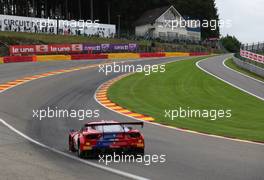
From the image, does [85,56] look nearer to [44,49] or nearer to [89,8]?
[44,49]

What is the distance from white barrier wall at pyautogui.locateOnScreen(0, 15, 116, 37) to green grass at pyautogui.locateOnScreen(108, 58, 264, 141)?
37.1m

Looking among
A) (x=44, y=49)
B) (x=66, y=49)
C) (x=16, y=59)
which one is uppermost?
(x=44, y=49)

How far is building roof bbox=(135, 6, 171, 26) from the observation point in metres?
114

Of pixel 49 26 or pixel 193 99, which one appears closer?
pixel 193 99

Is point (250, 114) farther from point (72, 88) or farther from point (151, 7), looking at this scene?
point (151, 7)

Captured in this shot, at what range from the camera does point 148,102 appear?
2598 cm

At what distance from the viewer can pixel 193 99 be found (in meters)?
26.7

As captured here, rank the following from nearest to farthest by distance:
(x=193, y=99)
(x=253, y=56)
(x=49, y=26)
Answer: (x=193, y=99), (x=253, y=56), (x=49, y=26)

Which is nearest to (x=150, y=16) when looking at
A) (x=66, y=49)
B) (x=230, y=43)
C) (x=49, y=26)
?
(x=230, y=43)

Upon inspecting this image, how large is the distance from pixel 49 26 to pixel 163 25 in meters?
38.8

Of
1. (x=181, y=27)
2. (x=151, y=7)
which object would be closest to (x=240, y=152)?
(x=181, y=27)

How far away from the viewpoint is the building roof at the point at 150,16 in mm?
113938

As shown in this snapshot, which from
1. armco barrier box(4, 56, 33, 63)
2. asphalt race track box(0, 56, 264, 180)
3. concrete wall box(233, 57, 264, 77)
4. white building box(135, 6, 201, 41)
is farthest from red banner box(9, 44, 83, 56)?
white building box(135, 6, 201, 41)

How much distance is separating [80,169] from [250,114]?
1239 cm
